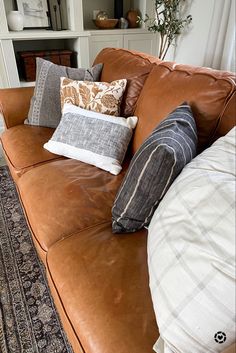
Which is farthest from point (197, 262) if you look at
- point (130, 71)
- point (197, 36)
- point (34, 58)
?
point (34, 58)

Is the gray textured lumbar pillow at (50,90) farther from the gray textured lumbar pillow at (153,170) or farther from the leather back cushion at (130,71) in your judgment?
the gray textured lumbar pillow at (153,170)

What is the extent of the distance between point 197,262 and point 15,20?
9.13 feet

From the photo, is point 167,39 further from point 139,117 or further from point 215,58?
point 139,117

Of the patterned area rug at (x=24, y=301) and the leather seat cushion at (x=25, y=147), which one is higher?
the leather seat cushion at (x=25, y=147)

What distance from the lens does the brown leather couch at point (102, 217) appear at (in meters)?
0.67

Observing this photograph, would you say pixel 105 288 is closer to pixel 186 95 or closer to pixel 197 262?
pixel 197 262

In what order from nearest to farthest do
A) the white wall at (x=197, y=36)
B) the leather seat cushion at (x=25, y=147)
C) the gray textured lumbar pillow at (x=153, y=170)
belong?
the gray textured lumbar pillow at (x=153, y=170) → the leather seat cushion at (x=25, y=147) → the white wall at (x=197, y=36)

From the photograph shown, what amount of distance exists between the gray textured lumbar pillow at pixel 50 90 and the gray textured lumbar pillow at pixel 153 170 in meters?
0.92

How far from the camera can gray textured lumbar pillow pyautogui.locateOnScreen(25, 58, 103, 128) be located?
64.4 inches

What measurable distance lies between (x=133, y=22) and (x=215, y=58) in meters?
1.18

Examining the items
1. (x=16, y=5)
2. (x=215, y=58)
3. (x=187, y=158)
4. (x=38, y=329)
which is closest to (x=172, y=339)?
(x=187, y=158)

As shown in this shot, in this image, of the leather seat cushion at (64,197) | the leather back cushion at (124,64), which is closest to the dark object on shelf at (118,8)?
the leather back cushion at (124,64)

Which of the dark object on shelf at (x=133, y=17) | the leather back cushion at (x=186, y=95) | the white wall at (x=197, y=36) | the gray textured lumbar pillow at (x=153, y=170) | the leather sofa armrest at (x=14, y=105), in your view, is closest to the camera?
the gray textured lumbar pillow at (x=153, y=170)

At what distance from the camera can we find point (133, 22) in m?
2.94
